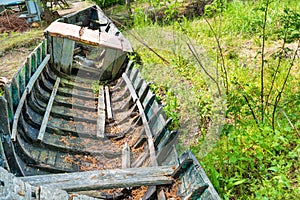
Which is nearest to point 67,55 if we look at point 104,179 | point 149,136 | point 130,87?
point 130,87

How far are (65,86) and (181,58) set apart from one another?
Answer: 242 centimetres

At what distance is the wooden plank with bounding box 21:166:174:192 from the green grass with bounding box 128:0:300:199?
1.98 feet

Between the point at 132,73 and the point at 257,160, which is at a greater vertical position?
the point at 132,73

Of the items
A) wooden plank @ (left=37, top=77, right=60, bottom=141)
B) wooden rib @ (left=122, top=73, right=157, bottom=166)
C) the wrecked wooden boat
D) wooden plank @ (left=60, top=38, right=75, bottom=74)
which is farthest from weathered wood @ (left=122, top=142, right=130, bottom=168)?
wooden plank @ (left=60, top=38, right=75, bottom=74)

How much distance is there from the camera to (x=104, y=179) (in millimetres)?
3111

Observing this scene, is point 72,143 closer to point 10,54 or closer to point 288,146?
point 288,146

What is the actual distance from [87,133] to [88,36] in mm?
2073

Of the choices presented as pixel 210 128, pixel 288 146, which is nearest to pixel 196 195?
pixel 288 146

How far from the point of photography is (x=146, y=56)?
741 cm

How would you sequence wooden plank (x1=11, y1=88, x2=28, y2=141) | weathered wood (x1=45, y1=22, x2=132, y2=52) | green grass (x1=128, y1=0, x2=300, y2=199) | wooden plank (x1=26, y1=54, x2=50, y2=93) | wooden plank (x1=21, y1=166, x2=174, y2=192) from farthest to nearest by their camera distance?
weathered wood (x1=45, y1=22, x2=132, y2=52)
wooden plank (x1=26, y1=54, x2=50, y2=93)
wooden plank (x1=11, y1=88, x2=28, y2=141)
green grass (x1=128, y1=0, x2=300, y2=199)
wooden plank (x1=21, y1=166, x2=174, y2=192)

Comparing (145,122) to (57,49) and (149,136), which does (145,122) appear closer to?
(149,136)

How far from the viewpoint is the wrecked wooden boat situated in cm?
304

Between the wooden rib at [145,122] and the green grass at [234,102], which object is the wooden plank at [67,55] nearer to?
the wooden rib at [145,122]

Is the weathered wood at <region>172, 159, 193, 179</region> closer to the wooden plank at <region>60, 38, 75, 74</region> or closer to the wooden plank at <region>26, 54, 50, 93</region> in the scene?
the wooden plank at <region>26, 54, 50, 93</region>
